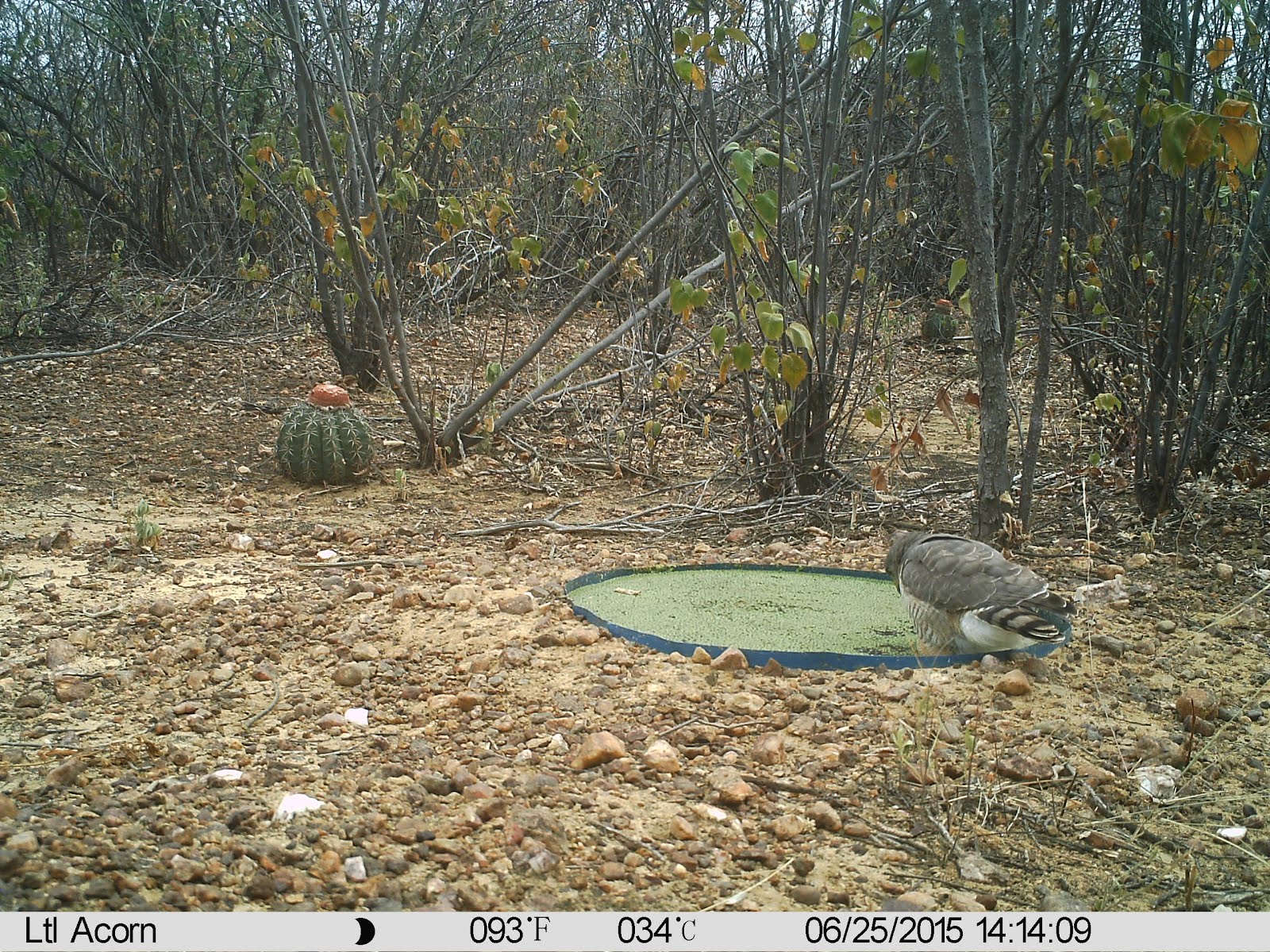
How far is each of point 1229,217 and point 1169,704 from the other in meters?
2.90

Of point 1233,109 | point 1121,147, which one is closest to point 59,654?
point 1233,109

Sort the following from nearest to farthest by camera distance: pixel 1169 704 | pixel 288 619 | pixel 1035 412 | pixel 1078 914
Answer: pixel 1078 914 → pixel 1169 704 → pixel 288 619 → pixel 1035 412

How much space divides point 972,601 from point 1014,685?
23 cm

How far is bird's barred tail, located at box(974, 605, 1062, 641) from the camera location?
2.75 meters

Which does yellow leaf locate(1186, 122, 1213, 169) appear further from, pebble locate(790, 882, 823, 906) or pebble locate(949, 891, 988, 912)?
pebble locate(790, 882, 823, 906)

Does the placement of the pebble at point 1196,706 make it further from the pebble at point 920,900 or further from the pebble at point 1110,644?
the pebble at point 920,900

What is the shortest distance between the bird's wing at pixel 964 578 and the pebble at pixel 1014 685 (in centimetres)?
19

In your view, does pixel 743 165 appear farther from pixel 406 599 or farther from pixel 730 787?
pixel 730 787

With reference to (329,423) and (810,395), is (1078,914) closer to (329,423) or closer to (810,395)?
(810,395)

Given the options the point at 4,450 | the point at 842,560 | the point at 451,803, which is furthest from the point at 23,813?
the point at 4,450

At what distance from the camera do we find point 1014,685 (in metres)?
2.79

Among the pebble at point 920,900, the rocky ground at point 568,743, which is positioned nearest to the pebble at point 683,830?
the rocky ground at point 568,743

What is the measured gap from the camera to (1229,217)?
4824 mm

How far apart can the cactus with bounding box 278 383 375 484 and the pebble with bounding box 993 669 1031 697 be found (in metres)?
3.77
